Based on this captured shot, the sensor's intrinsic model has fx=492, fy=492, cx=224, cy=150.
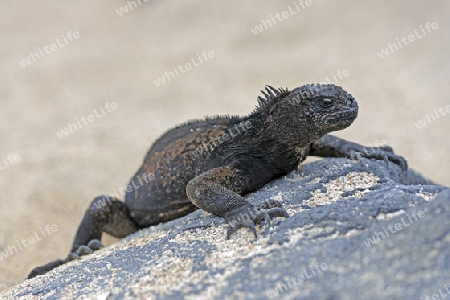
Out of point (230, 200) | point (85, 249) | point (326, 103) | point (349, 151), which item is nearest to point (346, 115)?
point (326, 103)

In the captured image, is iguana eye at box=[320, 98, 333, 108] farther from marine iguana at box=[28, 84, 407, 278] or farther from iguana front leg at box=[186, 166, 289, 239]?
iguana front leg at box=[186, 166, 289, 239]

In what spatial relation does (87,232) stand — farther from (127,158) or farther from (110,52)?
(110,52)

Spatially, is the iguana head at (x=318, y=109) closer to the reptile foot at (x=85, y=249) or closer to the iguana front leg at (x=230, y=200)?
the iguana front leg at (x=230, y=200)

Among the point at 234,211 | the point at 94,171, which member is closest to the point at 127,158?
the point at 94,171

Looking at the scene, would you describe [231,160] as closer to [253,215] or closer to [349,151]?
[253,215]

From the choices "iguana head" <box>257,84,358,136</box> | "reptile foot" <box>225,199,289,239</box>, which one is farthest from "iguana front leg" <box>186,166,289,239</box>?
"iguana head" <box>257,84,358,136</box>
